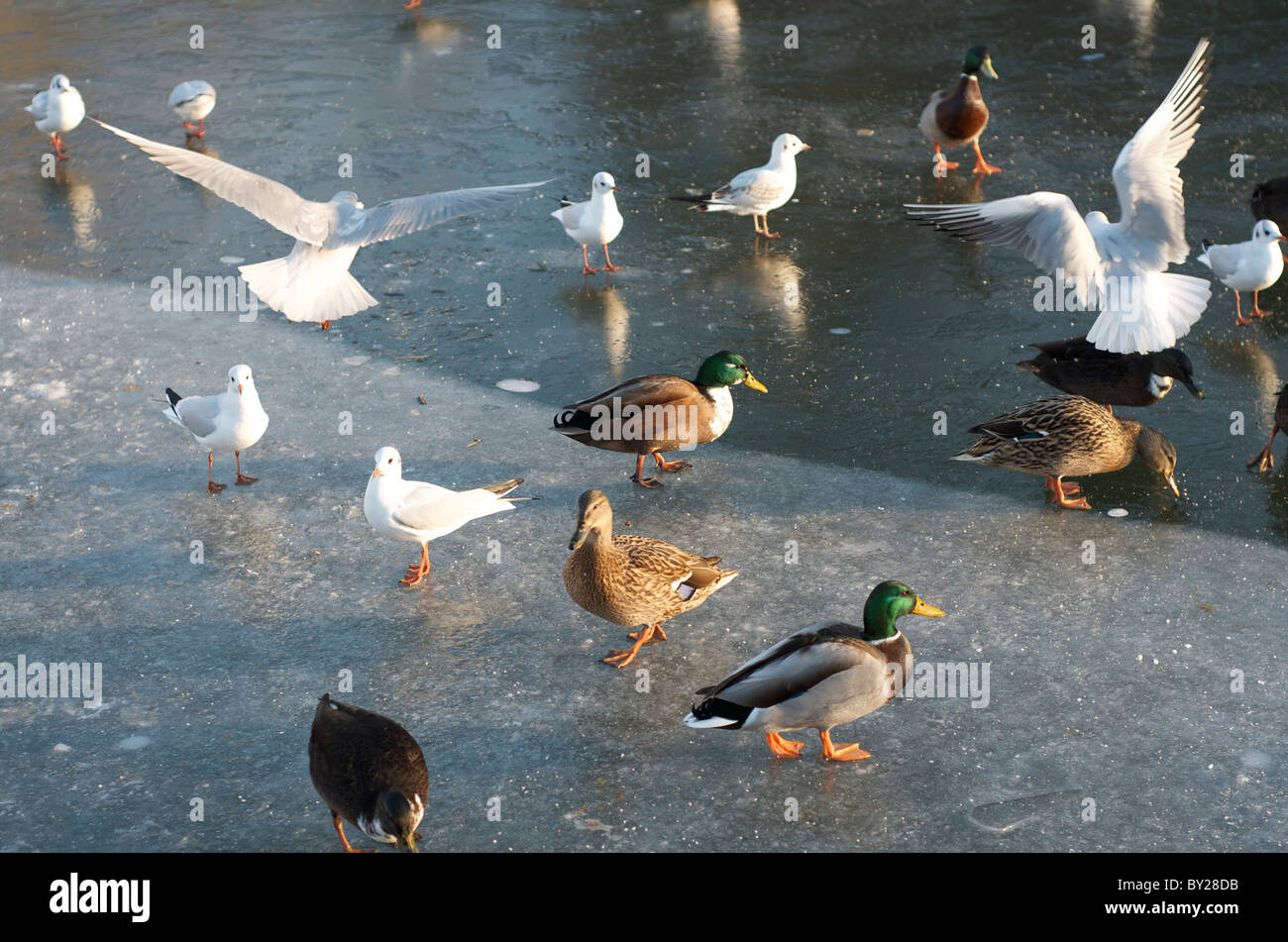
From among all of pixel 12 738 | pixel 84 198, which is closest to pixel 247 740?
pixel 12 738

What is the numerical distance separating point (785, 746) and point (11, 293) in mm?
6410

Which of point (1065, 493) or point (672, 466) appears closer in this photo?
point (1065, 493)

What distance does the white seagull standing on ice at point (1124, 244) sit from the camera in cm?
686

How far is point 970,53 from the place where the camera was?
10297 mm

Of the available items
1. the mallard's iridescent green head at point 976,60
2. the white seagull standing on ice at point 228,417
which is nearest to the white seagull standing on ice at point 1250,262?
the mallard's iridescent green head at point 976,60

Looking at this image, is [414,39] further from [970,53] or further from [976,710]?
[976,710]

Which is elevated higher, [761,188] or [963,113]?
[963,113]

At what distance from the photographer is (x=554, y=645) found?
5.45 m

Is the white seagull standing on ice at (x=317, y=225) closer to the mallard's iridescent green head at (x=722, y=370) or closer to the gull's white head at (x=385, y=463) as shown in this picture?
the mallard's iridescent green head at (x=722, y=370)

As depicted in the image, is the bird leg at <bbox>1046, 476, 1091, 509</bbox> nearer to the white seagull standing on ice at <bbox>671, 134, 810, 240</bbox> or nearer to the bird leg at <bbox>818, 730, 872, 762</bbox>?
the bird leg at <bbox>818, 730, 872, 762</bbox>

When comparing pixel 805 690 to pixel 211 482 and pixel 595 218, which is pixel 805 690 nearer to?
pixel 211 482

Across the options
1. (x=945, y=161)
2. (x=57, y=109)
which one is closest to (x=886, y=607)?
(x=945, y=161)

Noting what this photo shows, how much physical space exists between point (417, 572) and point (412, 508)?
13.5 inches

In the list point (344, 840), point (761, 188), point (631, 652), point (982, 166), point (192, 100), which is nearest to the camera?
point (344, 840)
